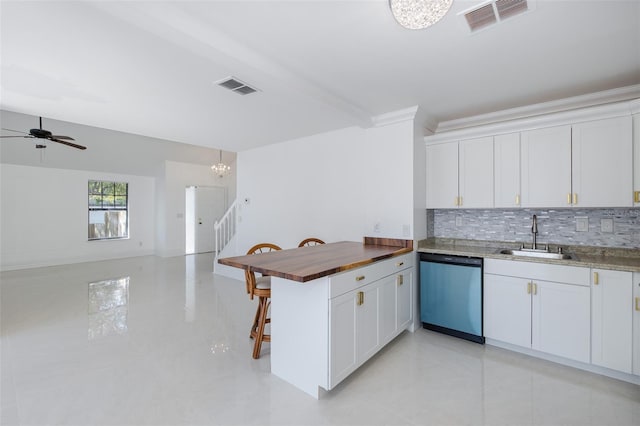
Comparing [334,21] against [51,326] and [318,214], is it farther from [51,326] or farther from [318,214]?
[51,326]

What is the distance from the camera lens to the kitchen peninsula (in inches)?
80.9

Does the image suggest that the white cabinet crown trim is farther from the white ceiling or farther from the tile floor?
the tile floor

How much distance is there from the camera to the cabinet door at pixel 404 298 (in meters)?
2.97

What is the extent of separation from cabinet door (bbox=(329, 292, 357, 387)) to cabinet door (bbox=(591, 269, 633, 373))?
2.03 meters

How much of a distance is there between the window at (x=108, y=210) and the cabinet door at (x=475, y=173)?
890cm

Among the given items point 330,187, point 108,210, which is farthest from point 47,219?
point 330,187

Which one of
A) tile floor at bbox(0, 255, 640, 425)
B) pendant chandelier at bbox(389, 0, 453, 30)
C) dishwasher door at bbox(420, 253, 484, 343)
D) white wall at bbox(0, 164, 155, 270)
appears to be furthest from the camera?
white wall at bbox(0, 164, 155, 270)

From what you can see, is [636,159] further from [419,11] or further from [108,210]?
[108,210]

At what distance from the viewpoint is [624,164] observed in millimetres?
2537

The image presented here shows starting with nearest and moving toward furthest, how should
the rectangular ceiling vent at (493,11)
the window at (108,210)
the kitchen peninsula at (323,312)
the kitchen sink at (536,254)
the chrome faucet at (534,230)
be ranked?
the rectangular ceiling vent at (493,11), the kitchen peninsula at (323,312), the kitchen sink at (536,254), the chrome faucet at (534,230), the window at (108,210)

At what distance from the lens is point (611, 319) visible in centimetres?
234

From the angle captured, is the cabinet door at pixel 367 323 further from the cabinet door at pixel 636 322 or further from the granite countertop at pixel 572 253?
the cabinet door at pixel 636 322

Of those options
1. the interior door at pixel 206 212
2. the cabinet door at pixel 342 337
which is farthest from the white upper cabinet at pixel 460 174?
the interior door at pixel 206 212

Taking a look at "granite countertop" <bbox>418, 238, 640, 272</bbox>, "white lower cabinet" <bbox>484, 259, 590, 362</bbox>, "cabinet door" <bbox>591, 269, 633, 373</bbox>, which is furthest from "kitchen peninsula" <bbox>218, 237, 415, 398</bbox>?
"cabinet door" <bbox>591, 269, 633, 373</bbox>
